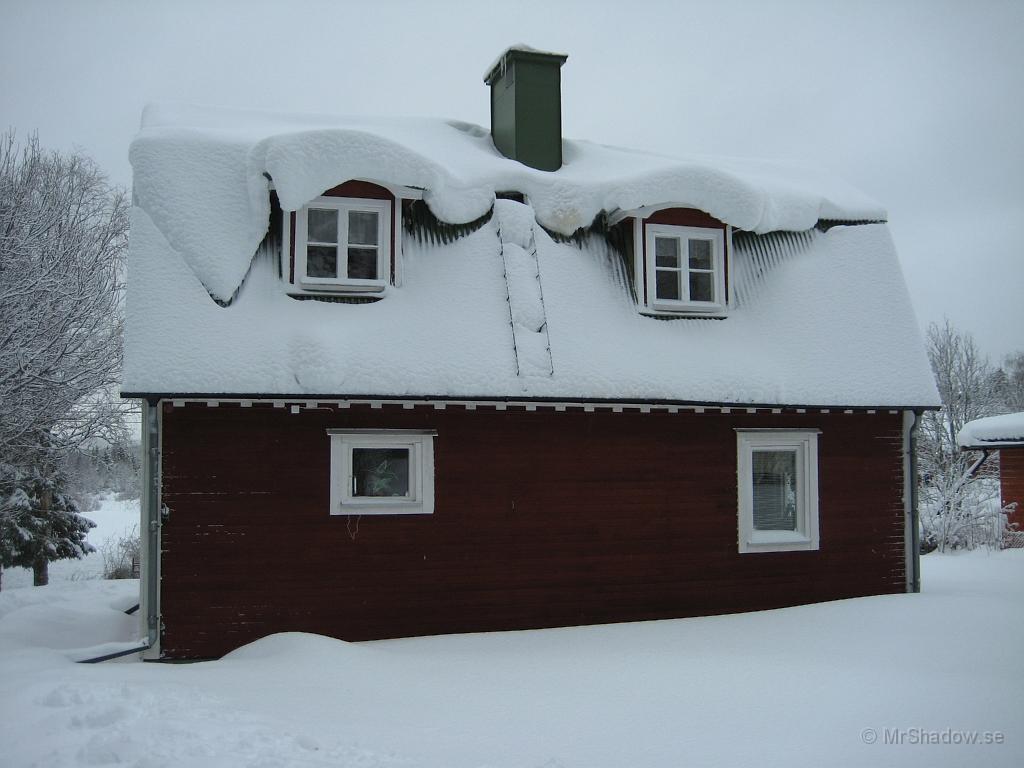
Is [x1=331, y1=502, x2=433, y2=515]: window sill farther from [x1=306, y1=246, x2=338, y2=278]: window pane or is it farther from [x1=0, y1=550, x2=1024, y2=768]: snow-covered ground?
[x1=306, y1=246, x2=338, y2=278]: window pane

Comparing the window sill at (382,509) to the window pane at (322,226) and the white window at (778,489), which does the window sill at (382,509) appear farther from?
the white window at (778,489)

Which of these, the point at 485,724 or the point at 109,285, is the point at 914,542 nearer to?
the point at 485,724

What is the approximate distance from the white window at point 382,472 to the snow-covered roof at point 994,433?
56.6 ft

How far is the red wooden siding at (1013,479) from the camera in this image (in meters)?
20.5

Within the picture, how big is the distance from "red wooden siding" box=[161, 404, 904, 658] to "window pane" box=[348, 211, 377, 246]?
213 centimetres

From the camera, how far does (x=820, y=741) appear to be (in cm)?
573

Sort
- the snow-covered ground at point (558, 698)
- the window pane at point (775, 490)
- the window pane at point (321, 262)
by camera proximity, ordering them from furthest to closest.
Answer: the window pane at point (775, 490) → the window pane at point (321, 262) → the snow-covered ground at point (558, 698)

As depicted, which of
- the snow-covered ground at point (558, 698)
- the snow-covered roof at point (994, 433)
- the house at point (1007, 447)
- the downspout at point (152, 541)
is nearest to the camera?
the snow-covered ground at point (558, 698)

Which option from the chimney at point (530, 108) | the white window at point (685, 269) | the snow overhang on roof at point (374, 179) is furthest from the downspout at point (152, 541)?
the chimney at point (530, 108)

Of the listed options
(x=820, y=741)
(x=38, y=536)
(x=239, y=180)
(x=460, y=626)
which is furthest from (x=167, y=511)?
(x=38, y=536)

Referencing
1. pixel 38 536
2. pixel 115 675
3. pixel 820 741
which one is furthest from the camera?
pixel 38 536

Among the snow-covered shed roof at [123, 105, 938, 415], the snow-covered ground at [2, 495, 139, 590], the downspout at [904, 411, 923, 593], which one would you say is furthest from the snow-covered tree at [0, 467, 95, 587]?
the downspout at [904, 411, 923, 593]

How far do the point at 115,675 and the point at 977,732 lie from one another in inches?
271

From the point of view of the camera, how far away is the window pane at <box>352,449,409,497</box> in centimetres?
895
